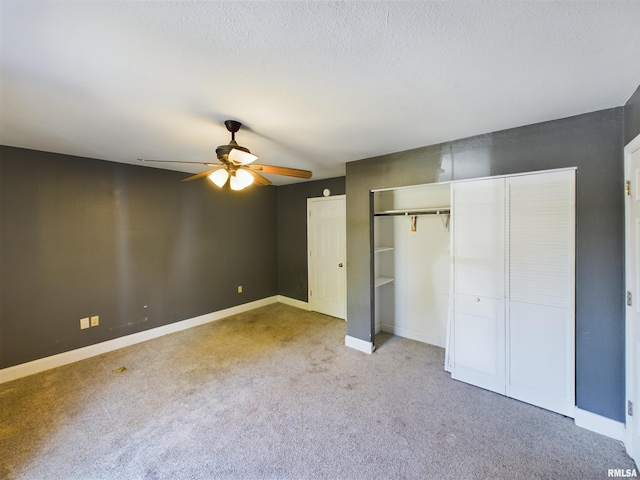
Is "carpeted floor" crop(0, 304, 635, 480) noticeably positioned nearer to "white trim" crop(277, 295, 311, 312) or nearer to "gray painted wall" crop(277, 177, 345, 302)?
"white trim" crop(277, 295, 311, 312)

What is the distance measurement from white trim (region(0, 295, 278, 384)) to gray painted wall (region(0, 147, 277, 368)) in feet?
0.22

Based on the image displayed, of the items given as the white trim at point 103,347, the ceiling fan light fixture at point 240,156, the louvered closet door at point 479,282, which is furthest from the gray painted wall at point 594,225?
the white trim at point 103,347

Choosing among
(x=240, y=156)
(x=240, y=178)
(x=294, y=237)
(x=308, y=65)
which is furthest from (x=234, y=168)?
(x=294, y=237)

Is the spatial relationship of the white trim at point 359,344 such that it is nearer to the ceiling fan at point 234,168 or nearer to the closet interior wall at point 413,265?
the closet interior wall at point 413,265

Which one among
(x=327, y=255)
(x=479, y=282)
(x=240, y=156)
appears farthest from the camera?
(x=327, y=255)

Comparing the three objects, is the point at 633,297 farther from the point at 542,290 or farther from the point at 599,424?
the point at 599,424

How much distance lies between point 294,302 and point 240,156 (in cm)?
365

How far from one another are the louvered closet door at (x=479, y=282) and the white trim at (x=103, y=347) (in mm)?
3512

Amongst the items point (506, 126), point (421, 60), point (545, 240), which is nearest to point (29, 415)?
point (421, 60)

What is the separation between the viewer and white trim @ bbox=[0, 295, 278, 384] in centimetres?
278

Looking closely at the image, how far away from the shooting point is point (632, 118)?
1.75 m

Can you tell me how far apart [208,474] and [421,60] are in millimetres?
2684

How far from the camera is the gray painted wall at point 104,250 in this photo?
2.79 meters

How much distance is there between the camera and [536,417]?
2156 mm
